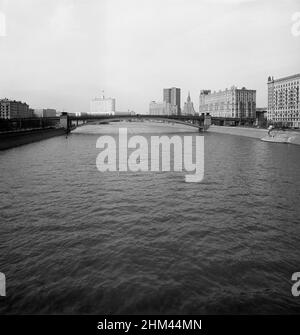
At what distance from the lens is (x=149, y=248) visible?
10.6m

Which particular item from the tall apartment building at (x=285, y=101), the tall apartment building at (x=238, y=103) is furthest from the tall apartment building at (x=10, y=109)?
the tall apartment building at (x=285, y=101)

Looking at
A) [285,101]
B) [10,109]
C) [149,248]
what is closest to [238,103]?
[285,101]

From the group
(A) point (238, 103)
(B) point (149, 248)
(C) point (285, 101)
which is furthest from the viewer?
(A) point (238, 103)

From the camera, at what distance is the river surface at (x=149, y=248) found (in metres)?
7.75

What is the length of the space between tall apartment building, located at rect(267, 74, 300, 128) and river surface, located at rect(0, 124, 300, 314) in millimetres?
90629

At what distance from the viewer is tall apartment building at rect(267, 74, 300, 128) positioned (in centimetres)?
10474

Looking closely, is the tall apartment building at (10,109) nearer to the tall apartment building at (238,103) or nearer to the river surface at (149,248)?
the tall apartment building at (238,103)

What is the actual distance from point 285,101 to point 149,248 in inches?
4407

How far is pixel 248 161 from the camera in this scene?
32.6 m

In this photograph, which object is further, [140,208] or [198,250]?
[140,208]

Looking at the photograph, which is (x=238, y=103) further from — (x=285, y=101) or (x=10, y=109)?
(x=10, y=109)
